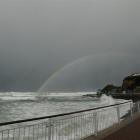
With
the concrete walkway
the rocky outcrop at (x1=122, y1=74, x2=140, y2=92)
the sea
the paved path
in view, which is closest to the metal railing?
the concrete walkway

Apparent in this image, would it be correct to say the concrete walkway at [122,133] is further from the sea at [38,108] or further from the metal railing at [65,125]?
the sea at [38,108]

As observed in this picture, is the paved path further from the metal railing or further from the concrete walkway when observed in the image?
the metal railing

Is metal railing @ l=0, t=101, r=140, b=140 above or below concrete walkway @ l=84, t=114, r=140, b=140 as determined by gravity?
above

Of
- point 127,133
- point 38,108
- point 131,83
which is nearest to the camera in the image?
point 127,133

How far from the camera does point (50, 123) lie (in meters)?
6.51

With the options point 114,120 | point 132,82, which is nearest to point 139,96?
point 132,82

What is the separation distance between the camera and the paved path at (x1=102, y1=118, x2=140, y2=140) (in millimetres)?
9156

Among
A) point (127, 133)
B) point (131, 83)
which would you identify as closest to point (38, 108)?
point (127, 133)

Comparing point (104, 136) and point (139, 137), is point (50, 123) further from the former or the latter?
point (139, 137)

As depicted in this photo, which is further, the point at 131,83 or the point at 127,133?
the point at 131,83

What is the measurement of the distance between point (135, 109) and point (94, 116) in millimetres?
7934

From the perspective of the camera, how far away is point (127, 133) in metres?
10.2

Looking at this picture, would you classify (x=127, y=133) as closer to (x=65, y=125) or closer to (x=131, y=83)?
(x=65, y=125)

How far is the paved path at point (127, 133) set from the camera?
9.16 m
